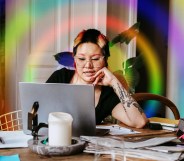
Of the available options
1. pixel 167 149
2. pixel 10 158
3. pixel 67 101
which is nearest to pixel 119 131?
pixel 67 101

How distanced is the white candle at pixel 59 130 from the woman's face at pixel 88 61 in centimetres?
80

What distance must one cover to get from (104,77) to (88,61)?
0.13 m

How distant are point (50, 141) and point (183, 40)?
2676mm

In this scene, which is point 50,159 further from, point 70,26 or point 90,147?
point 70,26

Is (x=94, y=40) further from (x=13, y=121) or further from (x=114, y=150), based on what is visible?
(x=13, y=121)

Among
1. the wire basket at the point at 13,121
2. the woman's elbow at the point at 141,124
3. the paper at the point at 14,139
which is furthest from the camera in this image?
the wire basket at the point at 13,121

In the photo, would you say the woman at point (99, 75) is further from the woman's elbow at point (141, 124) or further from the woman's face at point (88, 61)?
the woman's elbow at point (141, 124)

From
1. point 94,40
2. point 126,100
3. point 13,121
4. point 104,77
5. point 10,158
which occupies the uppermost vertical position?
point 94,40

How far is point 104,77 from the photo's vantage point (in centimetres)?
200

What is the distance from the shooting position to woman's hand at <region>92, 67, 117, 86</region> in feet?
6.47

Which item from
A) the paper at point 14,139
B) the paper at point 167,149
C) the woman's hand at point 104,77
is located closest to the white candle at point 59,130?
the paper at point 14,139

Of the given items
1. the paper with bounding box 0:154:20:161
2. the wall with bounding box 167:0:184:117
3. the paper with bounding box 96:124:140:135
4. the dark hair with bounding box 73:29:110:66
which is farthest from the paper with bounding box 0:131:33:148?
the wall with bounding box 167:0:184:117

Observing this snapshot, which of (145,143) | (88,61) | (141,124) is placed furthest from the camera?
(88,61)

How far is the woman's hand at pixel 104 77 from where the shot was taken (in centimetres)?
197
